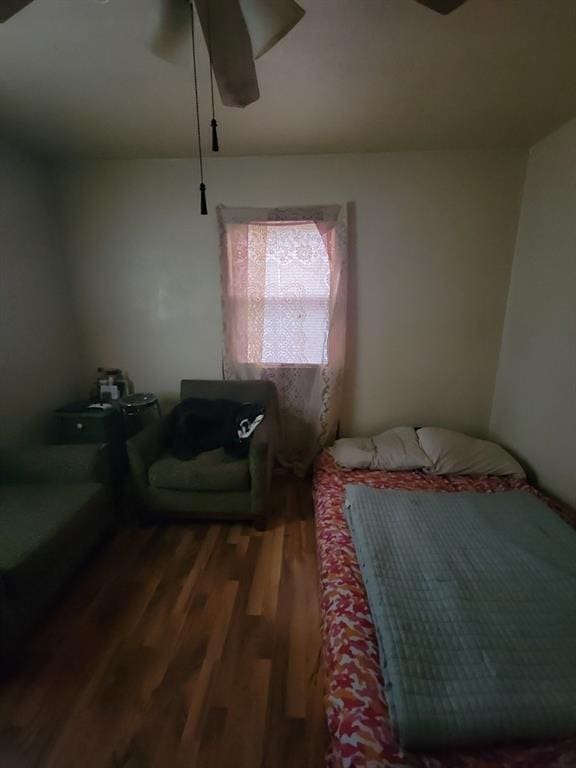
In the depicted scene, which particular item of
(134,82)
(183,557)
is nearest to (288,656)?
(183,557)

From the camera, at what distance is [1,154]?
200cm

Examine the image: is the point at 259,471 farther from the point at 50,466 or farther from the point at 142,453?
the point at 50,466

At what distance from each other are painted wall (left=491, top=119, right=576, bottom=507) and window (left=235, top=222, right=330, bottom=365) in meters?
1.35

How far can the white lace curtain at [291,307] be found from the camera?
235 cm

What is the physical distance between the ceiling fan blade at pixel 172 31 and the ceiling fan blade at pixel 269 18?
0.86ft

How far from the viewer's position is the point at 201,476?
6.36 feet

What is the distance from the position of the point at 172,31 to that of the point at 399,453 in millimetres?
2380

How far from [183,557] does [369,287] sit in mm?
2225

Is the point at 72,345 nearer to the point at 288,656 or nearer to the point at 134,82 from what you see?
the point at 134,82

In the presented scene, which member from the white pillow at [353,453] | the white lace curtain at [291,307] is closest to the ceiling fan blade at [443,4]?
the white lace curtain at [291,307]

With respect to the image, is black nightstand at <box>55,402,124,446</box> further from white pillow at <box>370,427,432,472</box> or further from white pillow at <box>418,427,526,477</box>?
white pillow at <box>418,427,526,477</box>

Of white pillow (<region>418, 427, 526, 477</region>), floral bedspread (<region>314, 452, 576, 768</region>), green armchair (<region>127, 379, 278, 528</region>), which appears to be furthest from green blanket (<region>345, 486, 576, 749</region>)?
green armchair (<region>127, 379, 278, 528</region>)

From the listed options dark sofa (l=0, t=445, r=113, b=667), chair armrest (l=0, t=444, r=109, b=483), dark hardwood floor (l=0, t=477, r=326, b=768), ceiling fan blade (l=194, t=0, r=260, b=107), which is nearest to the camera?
ceiling fan blade (l=194, t=0, r=260, b=107)

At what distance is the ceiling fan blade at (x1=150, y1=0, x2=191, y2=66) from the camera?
101cm
